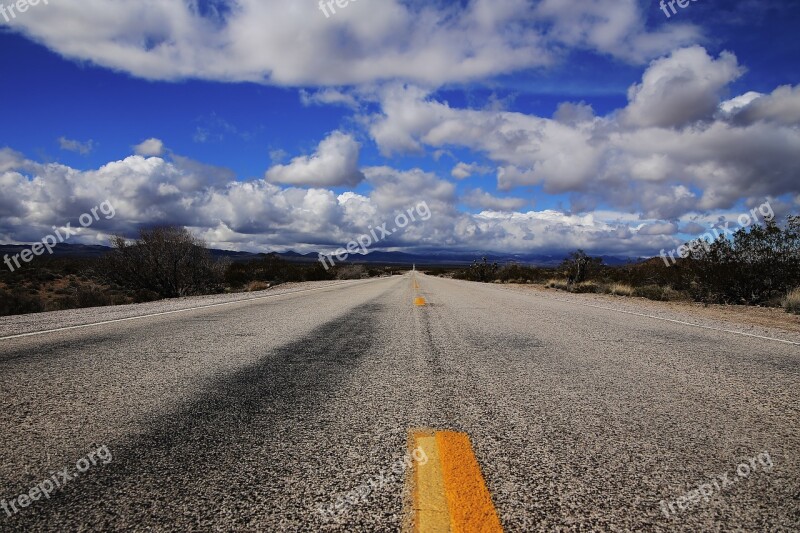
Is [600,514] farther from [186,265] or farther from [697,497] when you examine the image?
[186,265]

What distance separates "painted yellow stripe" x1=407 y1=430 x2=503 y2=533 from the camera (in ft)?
5.26

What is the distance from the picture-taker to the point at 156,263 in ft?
66.1

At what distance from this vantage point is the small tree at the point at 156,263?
65.5 feet

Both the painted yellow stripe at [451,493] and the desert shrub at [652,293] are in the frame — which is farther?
the desert shrub at [652,293]

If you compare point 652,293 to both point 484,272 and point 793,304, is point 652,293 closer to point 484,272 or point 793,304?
point 793,304

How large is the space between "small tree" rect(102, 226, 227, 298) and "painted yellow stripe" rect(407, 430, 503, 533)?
2125cm

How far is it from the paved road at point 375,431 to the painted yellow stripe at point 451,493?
64 millimetres

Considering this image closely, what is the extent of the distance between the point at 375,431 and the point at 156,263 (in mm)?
20837

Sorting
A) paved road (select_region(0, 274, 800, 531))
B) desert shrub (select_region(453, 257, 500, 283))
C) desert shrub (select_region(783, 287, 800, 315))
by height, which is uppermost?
paved road (select_region(0, 274, 800, 531))

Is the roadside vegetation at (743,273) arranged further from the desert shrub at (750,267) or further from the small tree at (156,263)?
the small tree at (156,263)

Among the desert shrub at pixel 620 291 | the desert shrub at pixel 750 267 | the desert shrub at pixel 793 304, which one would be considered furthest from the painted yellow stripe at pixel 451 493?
the desert shrub at pixel 620 291

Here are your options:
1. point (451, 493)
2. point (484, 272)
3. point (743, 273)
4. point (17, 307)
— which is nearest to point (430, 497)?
point (451, 493)

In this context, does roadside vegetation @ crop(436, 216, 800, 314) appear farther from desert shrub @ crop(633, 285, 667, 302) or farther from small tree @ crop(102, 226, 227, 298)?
small tree @ crop(102, 226, 227, 298)

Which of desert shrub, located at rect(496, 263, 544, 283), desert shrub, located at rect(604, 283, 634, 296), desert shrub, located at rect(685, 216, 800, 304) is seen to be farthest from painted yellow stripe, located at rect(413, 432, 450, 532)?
desert shrub, located at rect(496, 263, 544, 283)
